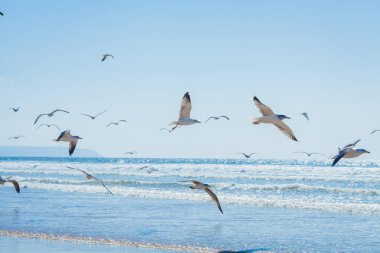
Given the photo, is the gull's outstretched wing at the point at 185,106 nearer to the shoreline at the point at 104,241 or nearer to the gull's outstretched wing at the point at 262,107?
the gull's outstretched wing at the point at 262,107

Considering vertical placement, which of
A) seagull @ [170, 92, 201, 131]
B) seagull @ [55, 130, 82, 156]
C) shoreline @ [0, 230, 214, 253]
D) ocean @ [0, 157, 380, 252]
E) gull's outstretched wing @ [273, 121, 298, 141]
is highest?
seagull @ [170, 92, 201, 131]

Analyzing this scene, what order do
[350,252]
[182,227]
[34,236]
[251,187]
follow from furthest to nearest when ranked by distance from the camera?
[251,187] → [182,227] → [34,236] → [350,252]

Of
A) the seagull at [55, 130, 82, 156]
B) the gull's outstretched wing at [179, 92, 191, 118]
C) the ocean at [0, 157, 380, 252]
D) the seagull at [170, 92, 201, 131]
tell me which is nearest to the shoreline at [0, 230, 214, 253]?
the ocean at [0, 157, 380, 252]

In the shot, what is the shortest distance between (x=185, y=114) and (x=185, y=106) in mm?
252

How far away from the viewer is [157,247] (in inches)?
562

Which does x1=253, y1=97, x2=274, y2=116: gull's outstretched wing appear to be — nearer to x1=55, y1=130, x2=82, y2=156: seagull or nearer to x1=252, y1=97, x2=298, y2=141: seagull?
x1=252, y1=97, x2=298, y2=141: seagull

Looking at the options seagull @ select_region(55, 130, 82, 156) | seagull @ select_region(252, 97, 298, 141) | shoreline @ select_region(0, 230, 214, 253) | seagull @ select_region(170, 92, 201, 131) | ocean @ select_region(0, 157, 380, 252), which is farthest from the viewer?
ocean @ select_region(0, 157, 380, 252)

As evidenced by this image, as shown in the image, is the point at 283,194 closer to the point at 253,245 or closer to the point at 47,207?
the point at 47,207

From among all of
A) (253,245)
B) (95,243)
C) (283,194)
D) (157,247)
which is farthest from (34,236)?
(283,194)

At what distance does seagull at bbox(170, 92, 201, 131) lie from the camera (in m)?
12.4

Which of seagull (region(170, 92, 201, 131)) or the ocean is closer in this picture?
seagull (region(170, 92, 201, 131))

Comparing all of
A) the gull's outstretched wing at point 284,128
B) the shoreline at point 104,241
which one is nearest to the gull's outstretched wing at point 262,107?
the gull's outstretched wing at point 284,128

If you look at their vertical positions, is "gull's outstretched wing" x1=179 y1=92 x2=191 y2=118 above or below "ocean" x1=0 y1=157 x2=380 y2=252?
above

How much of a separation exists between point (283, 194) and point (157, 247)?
15650 mm
